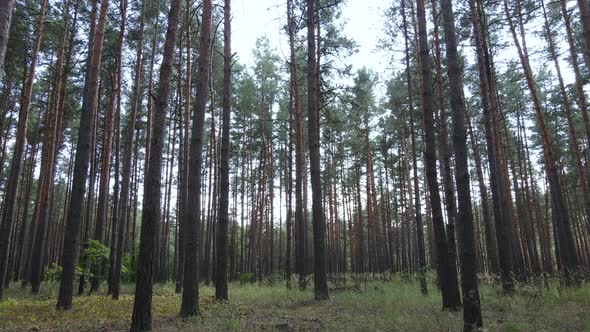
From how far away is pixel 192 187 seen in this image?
7.80 metres

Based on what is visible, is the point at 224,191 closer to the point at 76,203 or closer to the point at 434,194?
the point at 76,203

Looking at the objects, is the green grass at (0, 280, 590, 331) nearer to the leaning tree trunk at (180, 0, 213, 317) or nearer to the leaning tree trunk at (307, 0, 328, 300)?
the leaning tree trunk at (180, 0, 213, 317)

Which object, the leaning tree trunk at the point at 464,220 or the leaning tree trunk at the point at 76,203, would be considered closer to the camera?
the leaning tree trunk at the point at 464,220

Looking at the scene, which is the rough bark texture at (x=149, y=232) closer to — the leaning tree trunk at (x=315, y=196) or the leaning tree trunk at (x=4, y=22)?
the leaning tree trunk at (x=4, y=22)

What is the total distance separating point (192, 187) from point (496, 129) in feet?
39.1

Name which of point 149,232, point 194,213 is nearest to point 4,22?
point 149,232

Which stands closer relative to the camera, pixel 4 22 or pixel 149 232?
pixel 4 22

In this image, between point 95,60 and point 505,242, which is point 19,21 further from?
point 505,242

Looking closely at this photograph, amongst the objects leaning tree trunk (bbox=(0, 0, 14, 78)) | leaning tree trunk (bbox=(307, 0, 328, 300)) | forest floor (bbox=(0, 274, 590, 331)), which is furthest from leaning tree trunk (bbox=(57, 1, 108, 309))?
leaning tree trunk (bbox=(0, 0, 14, 78))

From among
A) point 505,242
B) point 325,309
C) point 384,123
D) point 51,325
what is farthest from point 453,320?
point 384,123

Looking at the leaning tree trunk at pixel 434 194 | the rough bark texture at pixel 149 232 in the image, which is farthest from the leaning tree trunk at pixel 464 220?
the rough bark texture at pixel 149 232

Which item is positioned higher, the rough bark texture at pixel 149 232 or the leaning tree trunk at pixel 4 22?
the leaning tree trunk at pixel 4 22

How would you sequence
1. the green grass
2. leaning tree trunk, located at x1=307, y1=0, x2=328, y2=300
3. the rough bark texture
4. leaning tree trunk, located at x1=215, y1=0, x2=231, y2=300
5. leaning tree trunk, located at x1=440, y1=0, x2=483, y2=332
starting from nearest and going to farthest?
leaning tree trunk, located at x1=440, y1=0, x2=483, y2=332, the rough bark texture, the green grass, leaning tree trunk, located at x1=215, y1=0, x2=231, y2=300, leaning tree trunk, located at x1=307, y1=0, x2=328, y2=300

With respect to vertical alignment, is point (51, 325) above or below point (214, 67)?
below
